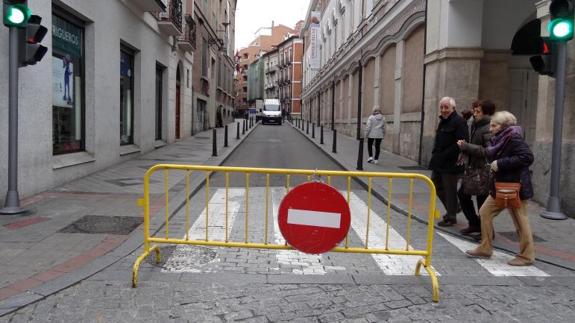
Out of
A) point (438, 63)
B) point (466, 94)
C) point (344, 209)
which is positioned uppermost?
point (438, 63)

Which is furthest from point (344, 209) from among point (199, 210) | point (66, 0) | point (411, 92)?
point (411, 92)

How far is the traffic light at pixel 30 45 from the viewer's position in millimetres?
6824

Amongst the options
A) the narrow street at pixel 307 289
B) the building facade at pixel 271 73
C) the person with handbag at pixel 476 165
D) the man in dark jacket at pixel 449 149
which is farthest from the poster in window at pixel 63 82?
the building facade at pixel 271 73

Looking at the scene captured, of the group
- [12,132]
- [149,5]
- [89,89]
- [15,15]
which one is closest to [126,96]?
[149,5]

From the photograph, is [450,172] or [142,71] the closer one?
[450,172]

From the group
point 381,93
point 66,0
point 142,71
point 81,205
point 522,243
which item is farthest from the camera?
point 381,93

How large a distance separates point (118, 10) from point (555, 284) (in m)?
11.7

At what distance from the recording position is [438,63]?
1274 cm

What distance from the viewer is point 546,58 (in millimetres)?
7617

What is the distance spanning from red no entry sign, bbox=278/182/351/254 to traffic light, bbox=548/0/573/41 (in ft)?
16.6

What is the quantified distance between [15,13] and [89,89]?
173 inches

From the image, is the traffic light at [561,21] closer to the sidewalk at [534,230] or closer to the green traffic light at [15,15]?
the sidewalk at [534,230]

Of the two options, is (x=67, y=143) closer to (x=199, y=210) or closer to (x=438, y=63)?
(x=199, y=210)

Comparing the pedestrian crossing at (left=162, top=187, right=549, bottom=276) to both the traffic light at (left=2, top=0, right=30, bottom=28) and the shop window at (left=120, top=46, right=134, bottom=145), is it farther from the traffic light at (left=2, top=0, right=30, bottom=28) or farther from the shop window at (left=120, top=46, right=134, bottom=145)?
the shop window at (left=120, top=46, right=134, bottom=145)
